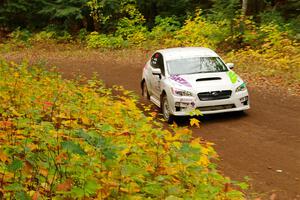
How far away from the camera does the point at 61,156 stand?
446 centimetres

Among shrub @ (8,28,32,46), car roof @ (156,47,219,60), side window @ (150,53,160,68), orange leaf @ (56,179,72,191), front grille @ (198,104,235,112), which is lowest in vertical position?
shrub @ (8,28,32,46)

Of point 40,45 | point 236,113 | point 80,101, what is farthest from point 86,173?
point 40,45

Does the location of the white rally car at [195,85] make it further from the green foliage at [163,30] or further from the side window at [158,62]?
the green foliage at [163,30]

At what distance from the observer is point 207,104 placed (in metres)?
10.9

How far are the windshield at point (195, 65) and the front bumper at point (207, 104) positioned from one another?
1134 millimetres

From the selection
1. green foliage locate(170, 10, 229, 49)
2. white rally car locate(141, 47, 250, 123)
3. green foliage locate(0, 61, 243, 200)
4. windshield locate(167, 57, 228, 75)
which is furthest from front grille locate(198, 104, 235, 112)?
green foliage locate(170, 10, 229, 49)

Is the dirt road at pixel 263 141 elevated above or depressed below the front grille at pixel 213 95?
below

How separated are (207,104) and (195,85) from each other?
1.88ft

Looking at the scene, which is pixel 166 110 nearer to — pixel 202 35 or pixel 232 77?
pixel 232 77

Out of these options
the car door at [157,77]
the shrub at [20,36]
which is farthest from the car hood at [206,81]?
the shrub at [20,36]

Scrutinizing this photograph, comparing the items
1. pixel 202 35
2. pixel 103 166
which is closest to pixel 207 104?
pixel 103 166

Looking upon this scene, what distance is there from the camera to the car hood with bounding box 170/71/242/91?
36.0ft

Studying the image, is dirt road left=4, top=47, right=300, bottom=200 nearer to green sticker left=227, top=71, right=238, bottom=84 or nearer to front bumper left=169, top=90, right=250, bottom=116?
front bumper left=169, top=90, right=250, bottom=116

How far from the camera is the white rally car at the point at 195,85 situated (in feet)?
35.8
